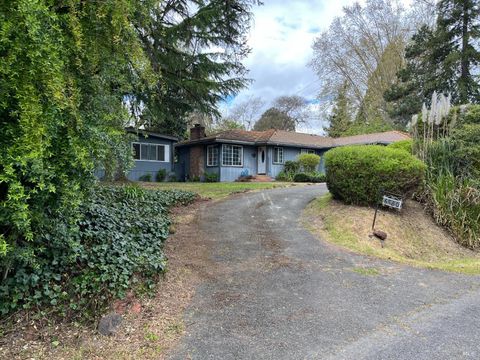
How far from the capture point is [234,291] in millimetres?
4496

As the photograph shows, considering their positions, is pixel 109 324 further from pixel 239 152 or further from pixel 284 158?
pixel 284 158

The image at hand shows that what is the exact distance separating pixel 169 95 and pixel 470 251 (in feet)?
Answer: 33.0

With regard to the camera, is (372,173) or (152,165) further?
(152,165)

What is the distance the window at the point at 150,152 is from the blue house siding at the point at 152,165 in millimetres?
177

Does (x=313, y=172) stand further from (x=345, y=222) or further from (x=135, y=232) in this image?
(x=135, y=232)

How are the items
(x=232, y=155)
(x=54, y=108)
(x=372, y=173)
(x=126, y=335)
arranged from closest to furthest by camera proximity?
1. (x=54, y=108)
2. (x=126, y=335)
3. (x=372, y=173)
4. (x=232, y=155)

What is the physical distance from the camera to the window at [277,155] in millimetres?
22516

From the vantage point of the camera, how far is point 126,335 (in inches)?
134

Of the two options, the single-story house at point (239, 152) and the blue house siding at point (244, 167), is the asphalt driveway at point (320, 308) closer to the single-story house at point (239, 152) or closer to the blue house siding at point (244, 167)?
the blue house siding at point (244, 167)

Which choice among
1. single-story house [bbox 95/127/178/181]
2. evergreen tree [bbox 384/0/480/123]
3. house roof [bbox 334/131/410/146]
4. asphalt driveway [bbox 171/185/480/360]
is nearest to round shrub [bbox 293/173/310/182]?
house roof [bbox 334/131/410/146]

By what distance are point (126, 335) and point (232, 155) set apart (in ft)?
59.1

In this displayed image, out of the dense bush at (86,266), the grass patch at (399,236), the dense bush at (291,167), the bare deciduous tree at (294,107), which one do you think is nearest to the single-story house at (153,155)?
the dense bush at (291,167)

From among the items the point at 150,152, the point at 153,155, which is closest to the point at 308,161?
the point at 153,155

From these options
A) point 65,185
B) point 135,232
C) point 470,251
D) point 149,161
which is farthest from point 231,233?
point 149,161
